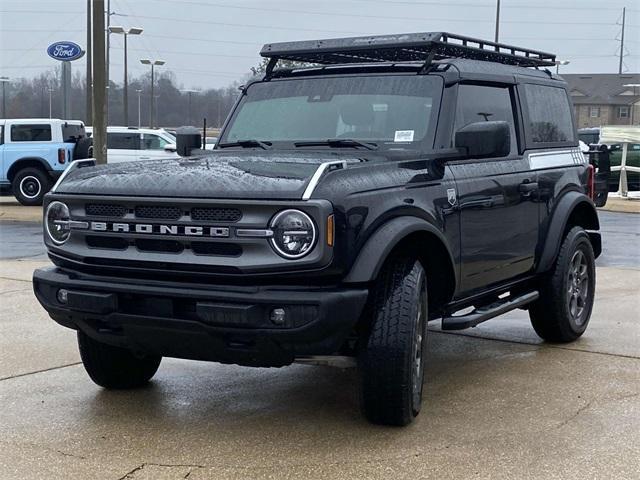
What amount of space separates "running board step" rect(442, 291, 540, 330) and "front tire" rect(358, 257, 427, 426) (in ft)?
1.91

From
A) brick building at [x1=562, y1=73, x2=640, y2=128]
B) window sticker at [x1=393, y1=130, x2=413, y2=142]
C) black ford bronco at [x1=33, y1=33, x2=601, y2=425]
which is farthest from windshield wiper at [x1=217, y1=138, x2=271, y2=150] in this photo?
brick building at [x1=562, y1=73, x2=640, y2=128]

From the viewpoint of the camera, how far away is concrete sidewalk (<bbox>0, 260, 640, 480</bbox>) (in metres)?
4.09

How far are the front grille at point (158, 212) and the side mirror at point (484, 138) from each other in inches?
69.0

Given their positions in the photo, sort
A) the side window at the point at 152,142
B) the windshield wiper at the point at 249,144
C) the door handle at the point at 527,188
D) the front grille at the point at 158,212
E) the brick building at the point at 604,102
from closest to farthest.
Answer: the front grille at the point at 158,212
the windshield wiper at the point at 249,144
the door handle at the point at 527,188
the side window at the point at 152,142
the brick building at the point at 604,102

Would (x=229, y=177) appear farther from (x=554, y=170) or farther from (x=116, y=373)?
(x=554, y=170)

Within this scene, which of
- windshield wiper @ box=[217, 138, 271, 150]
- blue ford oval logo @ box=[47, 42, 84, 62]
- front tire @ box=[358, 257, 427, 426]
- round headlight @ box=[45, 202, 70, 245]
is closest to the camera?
front tire @ box=[358, 257, 427, 426]

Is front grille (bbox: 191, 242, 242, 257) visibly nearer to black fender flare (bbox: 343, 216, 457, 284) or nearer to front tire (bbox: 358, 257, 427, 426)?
black fender flare (bbox: 343, 216, 457, 284)

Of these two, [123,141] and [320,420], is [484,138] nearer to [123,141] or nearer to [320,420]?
[320,420]

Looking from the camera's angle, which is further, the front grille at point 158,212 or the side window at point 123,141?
the side window at point 123,141

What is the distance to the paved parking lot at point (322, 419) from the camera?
4094mm

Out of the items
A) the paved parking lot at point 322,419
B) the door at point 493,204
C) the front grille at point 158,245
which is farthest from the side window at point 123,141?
the front grille at point 158,245

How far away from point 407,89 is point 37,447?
9.68 feet

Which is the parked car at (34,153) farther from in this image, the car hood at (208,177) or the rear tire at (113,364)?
the car hood at (208,177)

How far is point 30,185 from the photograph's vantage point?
805 inches
